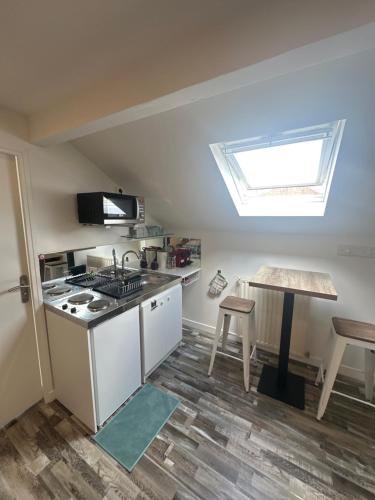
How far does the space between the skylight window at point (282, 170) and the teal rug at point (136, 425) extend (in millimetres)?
1891

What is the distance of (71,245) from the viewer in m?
1.97

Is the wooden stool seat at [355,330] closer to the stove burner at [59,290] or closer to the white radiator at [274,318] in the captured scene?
the white radiator at [274,318]

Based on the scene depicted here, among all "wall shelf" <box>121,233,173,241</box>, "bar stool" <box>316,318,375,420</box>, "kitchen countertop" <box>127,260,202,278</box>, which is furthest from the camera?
"wall shelf" <box>121,233,173,241</box>

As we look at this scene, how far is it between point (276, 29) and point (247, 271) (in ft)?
6.87

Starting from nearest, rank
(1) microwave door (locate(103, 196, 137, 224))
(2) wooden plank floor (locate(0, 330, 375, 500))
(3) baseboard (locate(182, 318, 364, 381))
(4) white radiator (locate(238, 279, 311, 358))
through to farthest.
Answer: (2) wooden plank floor (locate(0, 330, 375, 500)) < (1) microwave door (locate(103, 196, 137, 224)) < (3) baseboard (locate(182, 318, 364, 381)) < (4) white radiator (locate(238, 279, 311, 358))

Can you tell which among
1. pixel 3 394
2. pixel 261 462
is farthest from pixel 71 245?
pixel 261 462

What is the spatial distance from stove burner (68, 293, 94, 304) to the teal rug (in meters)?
0.95

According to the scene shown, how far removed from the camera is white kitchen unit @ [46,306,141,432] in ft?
4.80

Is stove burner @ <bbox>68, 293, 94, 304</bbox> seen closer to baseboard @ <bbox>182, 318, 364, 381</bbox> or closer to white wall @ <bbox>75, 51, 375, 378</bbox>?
white wall @ <bbox>75, 51, 375, 378</bbox>

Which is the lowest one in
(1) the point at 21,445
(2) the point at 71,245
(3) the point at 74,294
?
(1) the point at 21,445

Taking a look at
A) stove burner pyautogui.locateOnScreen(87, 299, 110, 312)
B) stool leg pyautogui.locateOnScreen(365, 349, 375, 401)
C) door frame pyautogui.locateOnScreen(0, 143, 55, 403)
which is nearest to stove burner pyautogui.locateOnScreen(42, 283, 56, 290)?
door frame pyautogui.locateOnScreen(0, 143, 55, 403)

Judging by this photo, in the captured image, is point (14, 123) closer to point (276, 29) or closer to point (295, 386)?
point (276, 29)

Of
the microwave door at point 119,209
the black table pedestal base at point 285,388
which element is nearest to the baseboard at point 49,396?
the microwave door at point 119,209

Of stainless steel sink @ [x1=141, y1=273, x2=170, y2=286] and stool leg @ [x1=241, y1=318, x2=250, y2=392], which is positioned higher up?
stainless steel sink @ [x1=141, y1=273, x2=170, y2=286]
